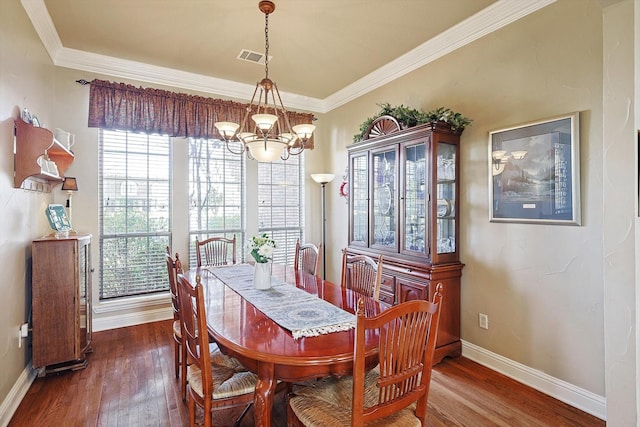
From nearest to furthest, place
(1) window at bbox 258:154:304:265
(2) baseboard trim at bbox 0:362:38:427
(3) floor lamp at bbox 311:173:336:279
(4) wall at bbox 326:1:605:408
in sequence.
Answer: (2) baseboard trim at bbox 0:362:38:427, (4) wall at bbox 326:1:605:408, (3) floor lamp at bbox 311:173:336:279, (1) window at bbox 258:154:304:265

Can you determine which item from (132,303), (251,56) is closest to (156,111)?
(251,56)

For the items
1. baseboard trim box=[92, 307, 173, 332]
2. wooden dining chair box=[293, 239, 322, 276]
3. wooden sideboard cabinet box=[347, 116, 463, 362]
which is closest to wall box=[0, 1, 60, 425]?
baseboard trim box=[92, 307, 173, 332]

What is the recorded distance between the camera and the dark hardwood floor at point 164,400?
213 cm

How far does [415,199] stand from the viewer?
3090mm

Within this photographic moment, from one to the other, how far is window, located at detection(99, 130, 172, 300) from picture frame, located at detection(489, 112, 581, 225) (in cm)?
351

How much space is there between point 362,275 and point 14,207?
8.16ft

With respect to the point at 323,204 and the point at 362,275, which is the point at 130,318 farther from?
the point at 362,275

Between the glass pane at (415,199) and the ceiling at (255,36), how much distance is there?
107 centimetres

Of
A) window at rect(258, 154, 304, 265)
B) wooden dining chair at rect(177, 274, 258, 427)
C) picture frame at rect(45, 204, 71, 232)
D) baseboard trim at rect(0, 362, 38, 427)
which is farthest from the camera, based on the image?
window at rect(258, 154, 304, 265)

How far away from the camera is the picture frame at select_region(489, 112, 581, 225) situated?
230 centimetres

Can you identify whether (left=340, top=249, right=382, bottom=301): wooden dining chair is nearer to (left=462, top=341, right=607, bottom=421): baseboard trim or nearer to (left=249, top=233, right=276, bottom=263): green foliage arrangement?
(left=249, top=233, right=276, bottom=263): green foliage arrangement

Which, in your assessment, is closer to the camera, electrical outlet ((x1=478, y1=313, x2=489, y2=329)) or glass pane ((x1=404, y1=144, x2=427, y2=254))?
electrical outlet ((x1=478, y1=313, x2=489, y2=329))

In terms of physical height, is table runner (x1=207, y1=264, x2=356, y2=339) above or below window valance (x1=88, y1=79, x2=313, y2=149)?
below

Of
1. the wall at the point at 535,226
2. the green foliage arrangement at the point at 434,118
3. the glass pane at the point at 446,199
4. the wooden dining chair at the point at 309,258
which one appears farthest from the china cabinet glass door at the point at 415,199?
the wooden dining chair at the point at 309,258
